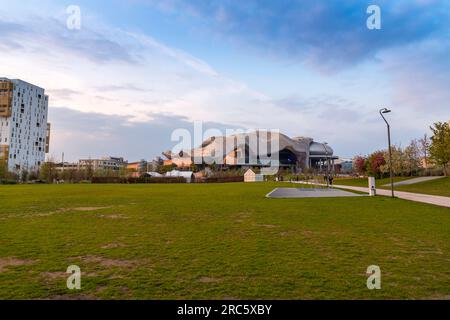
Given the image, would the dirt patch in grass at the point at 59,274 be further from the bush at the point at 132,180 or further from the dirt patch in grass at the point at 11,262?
the bush at the point at 132,180

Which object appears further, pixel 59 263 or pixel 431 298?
pixel 59 263

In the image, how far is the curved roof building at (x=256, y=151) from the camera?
146 m

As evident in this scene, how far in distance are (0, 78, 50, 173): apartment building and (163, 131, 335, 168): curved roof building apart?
200ft

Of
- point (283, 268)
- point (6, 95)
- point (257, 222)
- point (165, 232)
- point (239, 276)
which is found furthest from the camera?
point (6, 95)

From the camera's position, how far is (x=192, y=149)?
16612cm

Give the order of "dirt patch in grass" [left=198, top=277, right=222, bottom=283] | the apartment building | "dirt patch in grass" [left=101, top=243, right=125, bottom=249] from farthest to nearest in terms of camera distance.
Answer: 1. the apartment building
2. "dirt patch in grass" [left=101, top=243, right=125, bottom=249]
3. "dirt patch in grass" [left=198, top=277, right=222, bottom=283]

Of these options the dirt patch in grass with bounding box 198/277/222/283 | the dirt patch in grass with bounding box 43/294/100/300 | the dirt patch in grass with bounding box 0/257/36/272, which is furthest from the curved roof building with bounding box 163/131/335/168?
the dirt patch in grass with bounding box 43/294/100/300

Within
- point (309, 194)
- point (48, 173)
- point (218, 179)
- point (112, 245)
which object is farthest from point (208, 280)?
point (48, 173)

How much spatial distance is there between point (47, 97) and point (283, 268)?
13303 centimetres

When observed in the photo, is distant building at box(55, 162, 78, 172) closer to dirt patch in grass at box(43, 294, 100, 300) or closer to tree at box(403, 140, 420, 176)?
tree at box(403, 140, 420, 176)

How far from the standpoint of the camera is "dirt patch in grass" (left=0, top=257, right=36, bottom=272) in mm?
6103

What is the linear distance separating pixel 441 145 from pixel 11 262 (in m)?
48.7
